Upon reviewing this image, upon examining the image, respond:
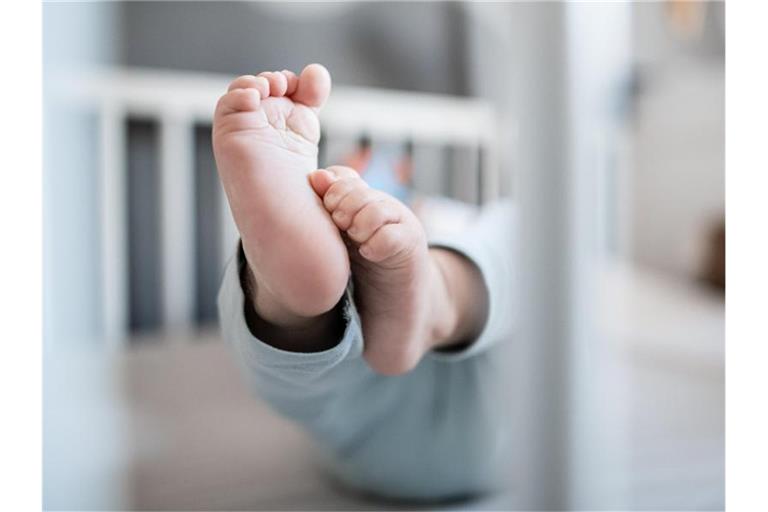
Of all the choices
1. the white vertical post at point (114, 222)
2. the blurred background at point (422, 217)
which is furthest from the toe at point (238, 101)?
the white vertical post at point (114, 222)

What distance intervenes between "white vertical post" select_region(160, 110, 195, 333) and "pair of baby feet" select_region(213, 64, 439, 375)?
42.0 inches

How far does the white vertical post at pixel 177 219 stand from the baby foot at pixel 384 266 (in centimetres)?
107

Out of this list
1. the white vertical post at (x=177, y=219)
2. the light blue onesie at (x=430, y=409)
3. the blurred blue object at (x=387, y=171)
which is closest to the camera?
the light blue onesie at (x=430, y=409)

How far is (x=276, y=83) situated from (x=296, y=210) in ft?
0.23

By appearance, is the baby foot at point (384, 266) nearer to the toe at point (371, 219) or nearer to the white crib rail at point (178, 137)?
the toe at point (371, 219)

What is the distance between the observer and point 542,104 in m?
0.38

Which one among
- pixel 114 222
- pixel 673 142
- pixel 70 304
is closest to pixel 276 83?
pixel 70 304

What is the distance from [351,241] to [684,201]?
5.56 ft

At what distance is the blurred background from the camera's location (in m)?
0.39

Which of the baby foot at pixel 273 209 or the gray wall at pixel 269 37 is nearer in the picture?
the baby foot at pixel 273 209

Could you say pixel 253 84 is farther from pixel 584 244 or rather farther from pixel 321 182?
pixel 584 244

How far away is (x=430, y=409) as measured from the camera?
54cm

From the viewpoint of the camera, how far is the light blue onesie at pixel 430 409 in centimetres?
44

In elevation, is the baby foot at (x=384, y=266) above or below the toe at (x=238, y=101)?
below
